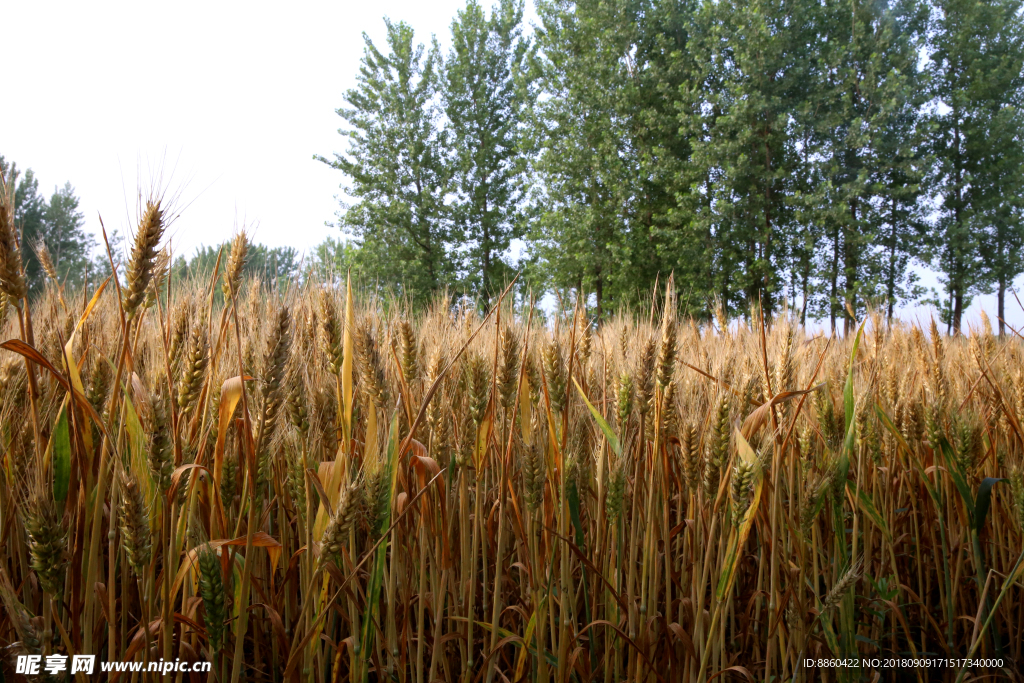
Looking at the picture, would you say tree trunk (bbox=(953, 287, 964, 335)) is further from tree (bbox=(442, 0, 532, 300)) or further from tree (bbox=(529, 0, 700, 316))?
tree (bbox=(442, 0, 532, 300))

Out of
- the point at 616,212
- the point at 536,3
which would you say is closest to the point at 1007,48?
the point at 616,212

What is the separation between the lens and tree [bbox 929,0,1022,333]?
20906 millimetres

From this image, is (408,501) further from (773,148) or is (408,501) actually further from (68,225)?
(68,225)

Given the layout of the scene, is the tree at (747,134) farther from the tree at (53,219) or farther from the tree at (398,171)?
the tree at (53,219)

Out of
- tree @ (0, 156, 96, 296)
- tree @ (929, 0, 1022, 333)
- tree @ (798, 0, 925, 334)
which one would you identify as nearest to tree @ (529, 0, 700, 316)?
tree @ (798, 0, 925, 334)

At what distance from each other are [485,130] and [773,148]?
12.9 m

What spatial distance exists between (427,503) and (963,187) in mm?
27240

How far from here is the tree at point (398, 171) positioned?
26.7 metres

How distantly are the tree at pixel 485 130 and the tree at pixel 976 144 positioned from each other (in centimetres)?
1607

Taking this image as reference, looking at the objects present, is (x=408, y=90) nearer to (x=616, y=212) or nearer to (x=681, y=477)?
(x=616, y=212)

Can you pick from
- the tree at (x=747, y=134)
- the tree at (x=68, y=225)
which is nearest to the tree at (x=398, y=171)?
the tree at (x=747, y=134)

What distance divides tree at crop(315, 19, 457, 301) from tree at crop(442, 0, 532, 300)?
928mm

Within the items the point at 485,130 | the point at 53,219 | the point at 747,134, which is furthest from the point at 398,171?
the point at 53,219

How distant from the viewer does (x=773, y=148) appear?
21891mm
